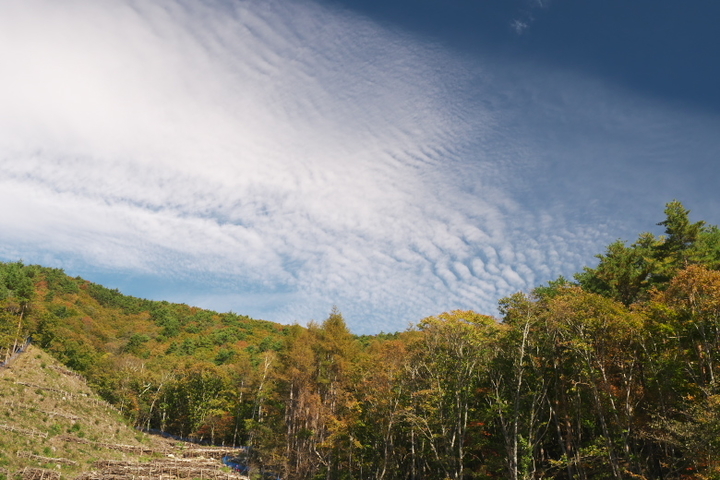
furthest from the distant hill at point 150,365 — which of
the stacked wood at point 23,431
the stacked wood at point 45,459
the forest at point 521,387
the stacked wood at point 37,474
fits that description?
the stacked wood at point 37,474

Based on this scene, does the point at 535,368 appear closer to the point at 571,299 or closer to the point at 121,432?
the point at 571,299

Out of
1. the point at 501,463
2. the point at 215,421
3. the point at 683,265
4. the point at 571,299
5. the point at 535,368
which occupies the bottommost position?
the point at 215,421

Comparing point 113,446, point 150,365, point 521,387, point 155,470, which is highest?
point 521,387

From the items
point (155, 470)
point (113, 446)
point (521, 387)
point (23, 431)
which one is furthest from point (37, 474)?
point (521, 387)

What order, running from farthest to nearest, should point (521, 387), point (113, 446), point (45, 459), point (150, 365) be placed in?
point (150, 365) → point (113, 446) → point (45, 459) → point (521, 387)

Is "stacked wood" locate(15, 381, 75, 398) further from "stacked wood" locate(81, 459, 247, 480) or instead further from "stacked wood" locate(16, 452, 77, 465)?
"stacked wood" locate(16, 452, 77, 465)

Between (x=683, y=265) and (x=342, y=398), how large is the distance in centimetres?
3200

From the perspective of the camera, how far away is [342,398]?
36.8m

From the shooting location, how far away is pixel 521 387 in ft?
89.3

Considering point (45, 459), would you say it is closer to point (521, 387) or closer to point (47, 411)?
point (47, 411)

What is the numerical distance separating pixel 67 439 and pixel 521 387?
3791cm

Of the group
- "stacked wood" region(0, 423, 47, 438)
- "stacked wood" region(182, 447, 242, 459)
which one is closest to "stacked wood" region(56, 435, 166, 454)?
"stacked wood" region(0, 423, 47, 438)

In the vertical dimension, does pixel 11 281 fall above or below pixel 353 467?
above

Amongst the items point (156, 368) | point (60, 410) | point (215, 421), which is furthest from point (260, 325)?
point (60, 410)
